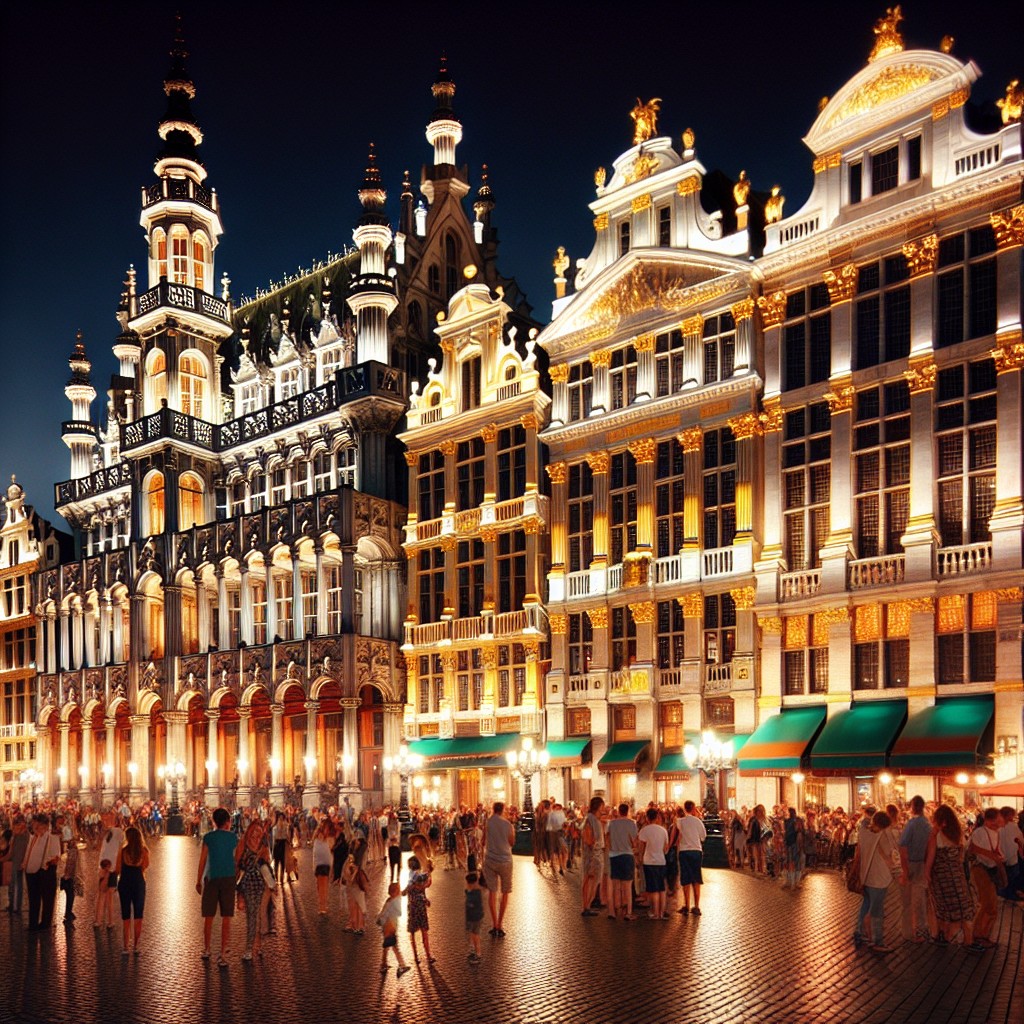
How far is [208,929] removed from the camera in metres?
17.3

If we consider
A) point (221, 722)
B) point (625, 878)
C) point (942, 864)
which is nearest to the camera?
point (942, 864)

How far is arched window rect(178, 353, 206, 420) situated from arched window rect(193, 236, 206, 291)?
366 centimetres

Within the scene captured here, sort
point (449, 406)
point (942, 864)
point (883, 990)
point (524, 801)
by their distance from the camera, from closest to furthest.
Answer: point (883, 990) < point (942, 864) < point (524, 801) < point (449, 406)

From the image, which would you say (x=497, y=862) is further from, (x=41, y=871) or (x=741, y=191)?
Answer: (x=741, y=191)

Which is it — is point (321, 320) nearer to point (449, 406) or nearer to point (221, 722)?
point (449, 406)

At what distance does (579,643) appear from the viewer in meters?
43.2

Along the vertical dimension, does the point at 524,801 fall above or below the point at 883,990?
below

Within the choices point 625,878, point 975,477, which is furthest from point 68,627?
point 625,878

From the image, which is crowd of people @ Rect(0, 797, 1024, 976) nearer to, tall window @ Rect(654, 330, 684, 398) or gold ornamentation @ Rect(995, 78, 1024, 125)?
tall window @ Rect(654, 330, 684, 398)

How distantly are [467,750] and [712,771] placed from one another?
12.7 metres

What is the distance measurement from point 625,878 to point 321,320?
4146 cm

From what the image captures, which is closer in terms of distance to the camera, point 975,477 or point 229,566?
point 975,477

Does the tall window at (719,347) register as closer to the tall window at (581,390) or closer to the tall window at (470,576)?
the tall window at (581,390)

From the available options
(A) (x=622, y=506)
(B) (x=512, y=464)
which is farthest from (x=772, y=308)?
(B) (x=512, y=464)
